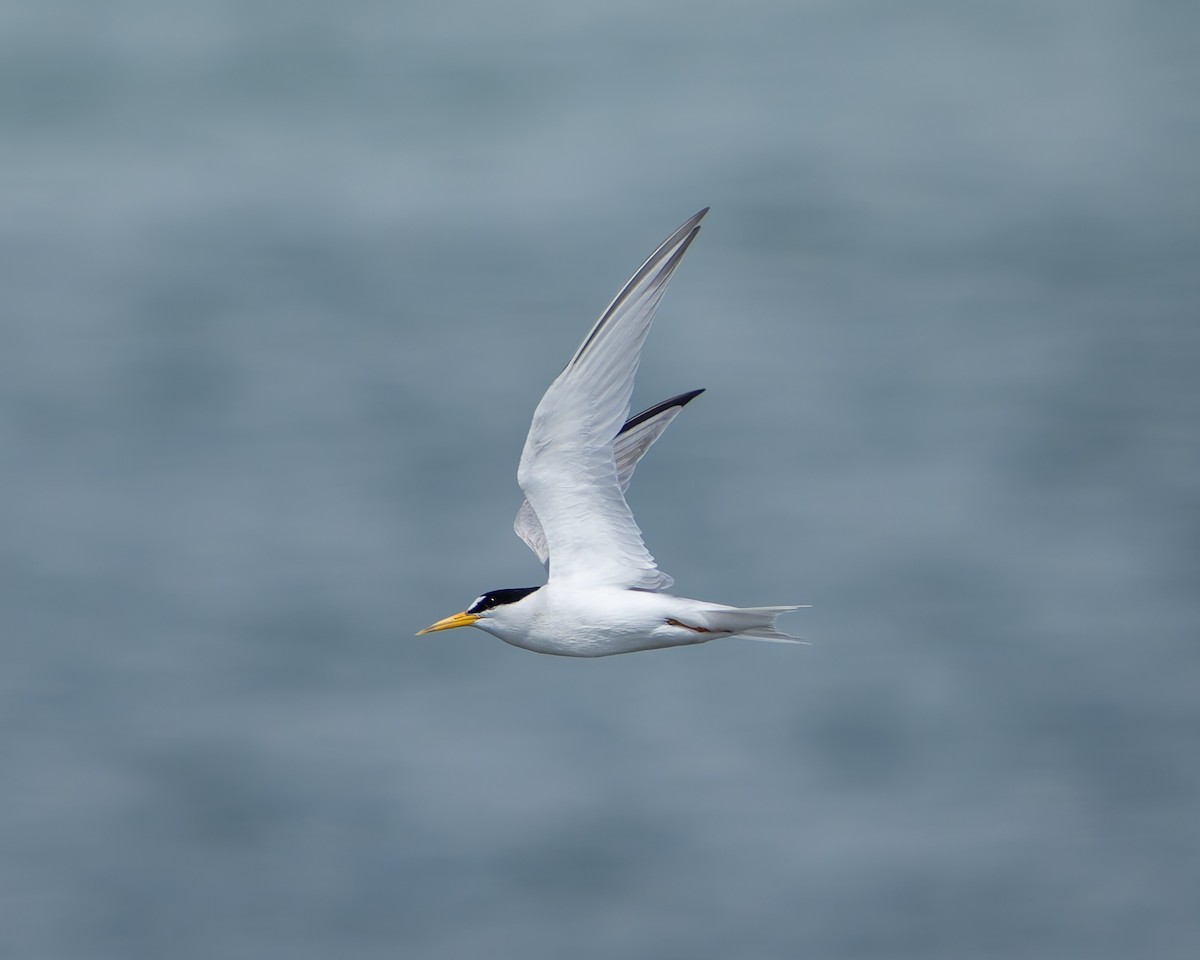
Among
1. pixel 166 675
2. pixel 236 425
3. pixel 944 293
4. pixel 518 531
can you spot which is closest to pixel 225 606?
pixel 166 675

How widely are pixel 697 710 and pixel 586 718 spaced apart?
143 centimetres

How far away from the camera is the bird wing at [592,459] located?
11609 mm

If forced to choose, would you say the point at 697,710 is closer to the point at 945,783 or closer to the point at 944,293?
the point at 945,783

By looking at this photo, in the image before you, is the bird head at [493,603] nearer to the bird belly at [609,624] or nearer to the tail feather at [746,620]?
the bird belly at [609,624]

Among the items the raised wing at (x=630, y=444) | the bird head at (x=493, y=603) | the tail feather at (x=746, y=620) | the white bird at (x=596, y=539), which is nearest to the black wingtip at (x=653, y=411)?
the raised wing at (x=630, y=444)

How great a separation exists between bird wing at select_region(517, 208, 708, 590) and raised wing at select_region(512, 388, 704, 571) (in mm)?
849

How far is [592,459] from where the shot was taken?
478 inches

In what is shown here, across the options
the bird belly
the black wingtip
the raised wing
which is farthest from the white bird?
the black wingtip

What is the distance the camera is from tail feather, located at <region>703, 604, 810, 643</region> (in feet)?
38.4

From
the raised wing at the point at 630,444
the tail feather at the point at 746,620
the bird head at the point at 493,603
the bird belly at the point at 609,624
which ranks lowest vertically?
the tail feather at the point at 746,620

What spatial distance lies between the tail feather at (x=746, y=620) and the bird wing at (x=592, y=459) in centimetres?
69

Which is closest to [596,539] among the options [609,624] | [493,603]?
[609,624]

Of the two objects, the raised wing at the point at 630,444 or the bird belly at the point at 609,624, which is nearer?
the bird belly at the point at 609,624

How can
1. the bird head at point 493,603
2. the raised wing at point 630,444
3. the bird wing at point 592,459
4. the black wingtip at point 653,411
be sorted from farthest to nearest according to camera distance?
the black wingtip at point 653,411 → the raised wing at point 630,444 → the bird head at point 493,603 → the bird wing at point 592,459
